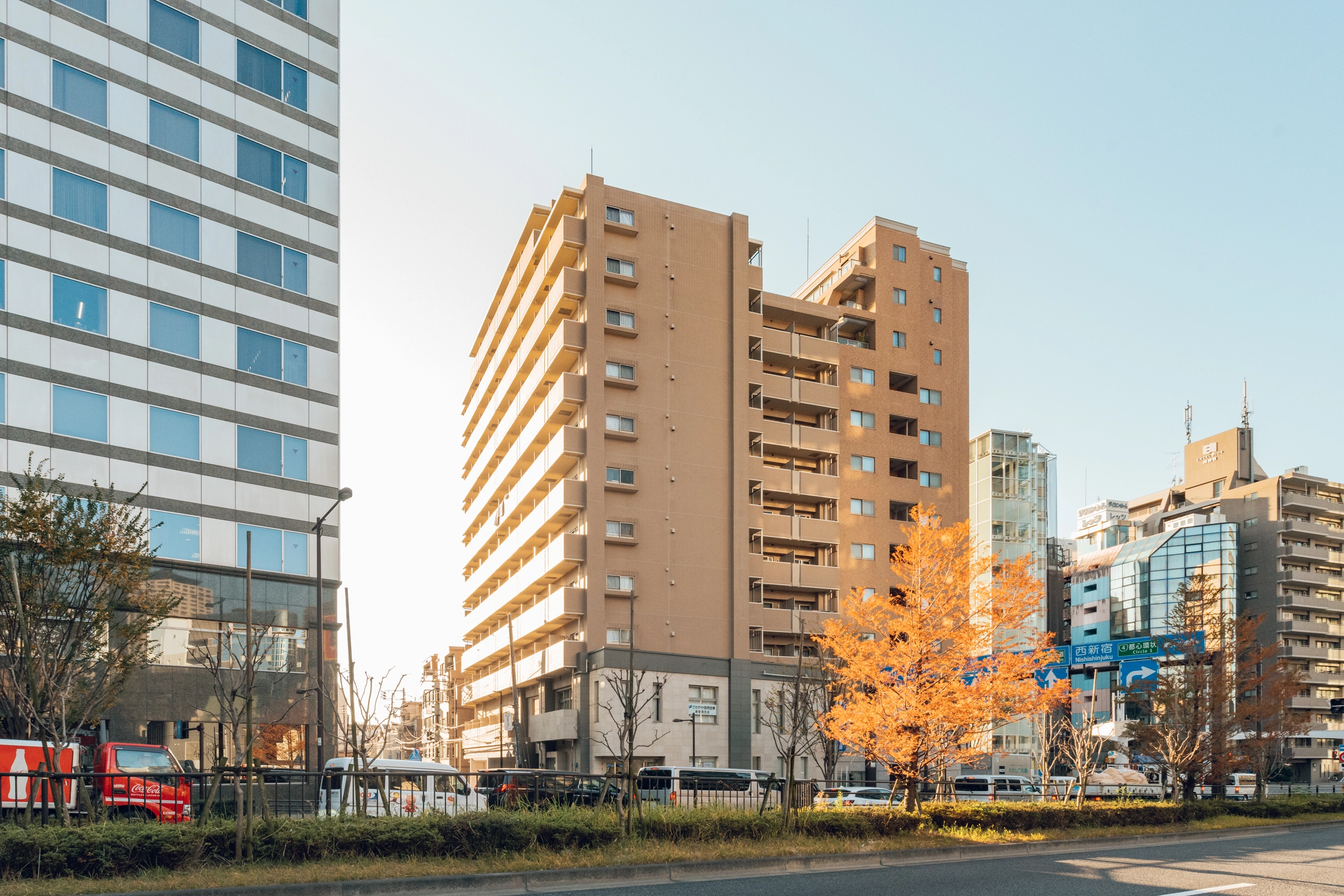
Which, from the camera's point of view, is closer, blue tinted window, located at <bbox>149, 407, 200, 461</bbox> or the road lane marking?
the road lane marking

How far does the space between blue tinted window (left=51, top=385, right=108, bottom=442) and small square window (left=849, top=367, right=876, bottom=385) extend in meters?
42.7

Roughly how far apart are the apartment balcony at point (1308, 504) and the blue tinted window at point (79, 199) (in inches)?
4049

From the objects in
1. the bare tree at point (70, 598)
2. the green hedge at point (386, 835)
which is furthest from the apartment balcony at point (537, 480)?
the green hedge at point (386, 835)

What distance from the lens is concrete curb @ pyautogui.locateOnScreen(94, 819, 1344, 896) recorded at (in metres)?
14.1

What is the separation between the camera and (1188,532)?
10569 centimetres

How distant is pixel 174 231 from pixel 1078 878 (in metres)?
38.3

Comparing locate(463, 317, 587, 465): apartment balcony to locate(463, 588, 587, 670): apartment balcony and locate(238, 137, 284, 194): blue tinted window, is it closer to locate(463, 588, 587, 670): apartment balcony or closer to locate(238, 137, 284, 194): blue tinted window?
locate(463, 588, 587, 670): apartment balcony

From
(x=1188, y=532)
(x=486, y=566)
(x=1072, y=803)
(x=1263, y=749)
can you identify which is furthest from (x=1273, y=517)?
(x=1072, y=803)

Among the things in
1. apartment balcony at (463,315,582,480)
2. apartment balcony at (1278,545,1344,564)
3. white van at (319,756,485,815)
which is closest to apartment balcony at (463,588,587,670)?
apartment balcony at (463,315,582,480)

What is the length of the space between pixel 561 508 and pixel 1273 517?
258 feet

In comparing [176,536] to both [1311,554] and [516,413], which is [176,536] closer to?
[516,413]

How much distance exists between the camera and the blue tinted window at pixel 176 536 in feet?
127

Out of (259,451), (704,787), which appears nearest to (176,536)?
(259,451)

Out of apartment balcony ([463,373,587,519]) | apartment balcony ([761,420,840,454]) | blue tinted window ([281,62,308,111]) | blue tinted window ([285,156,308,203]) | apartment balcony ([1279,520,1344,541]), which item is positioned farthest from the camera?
apartment balcony ([1279,520,1344,541])
